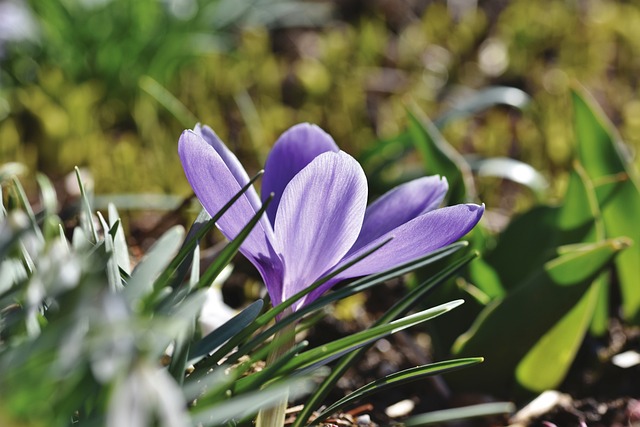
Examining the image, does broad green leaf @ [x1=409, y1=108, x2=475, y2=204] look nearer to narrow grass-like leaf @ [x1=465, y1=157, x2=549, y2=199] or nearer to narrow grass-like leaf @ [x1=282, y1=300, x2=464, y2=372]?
narrow grass-like leaf @ [x1=465, y1=157, x2=549, y2=199]

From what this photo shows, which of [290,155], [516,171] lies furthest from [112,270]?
[516,171]

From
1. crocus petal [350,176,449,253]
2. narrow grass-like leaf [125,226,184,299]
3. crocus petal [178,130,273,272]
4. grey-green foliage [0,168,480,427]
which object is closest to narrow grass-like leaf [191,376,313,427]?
grey-green foliage [0,168,480,427]

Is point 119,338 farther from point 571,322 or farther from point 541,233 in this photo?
point 541,233

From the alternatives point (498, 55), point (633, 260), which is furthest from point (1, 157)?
point (498, 55)

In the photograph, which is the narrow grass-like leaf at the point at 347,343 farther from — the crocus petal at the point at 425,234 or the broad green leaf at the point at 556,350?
the broad green leaf at the point at 556,350

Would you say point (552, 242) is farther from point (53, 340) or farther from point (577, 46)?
point (577, 46)
